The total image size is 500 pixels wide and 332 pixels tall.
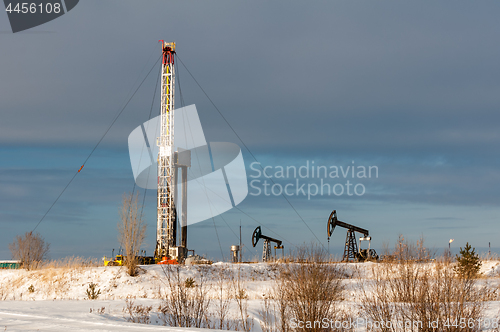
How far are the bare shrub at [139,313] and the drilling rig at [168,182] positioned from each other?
91.5ft

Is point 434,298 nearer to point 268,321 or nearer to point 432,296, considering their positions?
point 432,296

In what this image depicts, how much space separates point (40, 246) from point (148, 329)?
184 feet

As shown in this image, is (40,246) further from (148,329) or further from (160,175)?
(148,329)

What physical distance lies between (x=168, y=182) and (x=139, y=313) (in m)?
31.7

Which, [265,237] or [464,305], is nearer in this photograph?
[464,305]

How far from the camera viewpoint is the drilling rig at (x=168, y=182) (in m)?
46.8

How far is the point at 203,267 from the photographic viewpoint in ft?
104

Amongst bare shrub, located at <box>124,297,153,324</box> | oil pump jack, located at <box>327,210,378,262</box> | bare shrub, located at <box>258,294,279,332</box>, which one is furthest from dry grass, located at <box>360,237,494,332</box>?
oil pump jack, located at <box>327,210,378,262</box>

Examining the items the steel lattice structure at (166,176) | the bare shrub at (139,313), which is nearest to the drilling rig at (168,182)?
the steel lattice structure at (166,176)

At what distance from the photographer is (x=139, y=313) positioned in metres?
16.6

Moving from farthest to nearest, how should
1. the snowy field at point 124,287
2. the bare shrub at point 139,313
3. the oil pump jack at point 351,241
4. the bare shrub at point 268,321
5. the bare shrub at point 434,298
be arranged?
the oil pump jack at point 351,241 < the snowy field at point 124,287 < the bare shrub at point 139,313 < the bare shrub at point 268,321 < the bare shrub at point 434,298

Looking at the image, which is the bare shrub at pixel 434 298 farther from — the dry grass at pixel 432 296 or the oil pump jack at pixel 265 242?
the oil pump jack at pixel 265 242

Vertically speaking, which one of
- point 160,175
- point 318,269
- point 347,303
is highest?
point 160,175

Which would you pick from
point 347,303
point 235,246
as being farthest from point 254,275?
point 347,303
